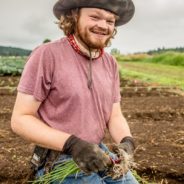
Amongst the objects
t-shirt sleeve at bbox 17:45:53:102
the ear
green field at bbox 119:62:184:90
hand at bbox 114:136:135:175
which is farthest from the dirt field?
green field at bbox 119:62:184:90

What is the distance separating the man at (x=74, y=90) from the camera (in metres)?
2.96

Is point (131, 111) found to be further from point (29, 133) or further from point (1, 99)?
point (29, 133)

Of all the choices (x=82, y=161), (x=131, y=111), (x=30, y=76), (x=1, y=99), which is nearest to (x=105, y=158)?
(x=82, y=161)

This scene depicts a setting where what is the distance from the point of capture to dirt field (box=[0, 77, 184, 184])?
5.21 metres

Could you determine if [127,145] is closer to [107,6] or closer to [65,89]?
[65,89]

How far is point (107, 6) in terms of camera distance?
3.15 meters

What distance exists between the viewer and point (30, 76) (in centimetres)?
300

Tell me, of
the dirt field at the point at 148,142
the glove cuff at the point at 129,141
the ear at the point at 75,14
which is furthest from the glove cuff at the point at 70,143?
the dirt field at the point at 148,142

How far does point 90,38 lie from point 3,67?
1790 cm

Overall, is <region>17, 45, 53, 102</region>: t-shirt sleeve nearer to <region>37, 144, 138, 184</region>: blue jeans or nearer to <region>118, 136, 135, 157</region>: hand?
<region>37, 144, 138, 184</region>: blue jeans

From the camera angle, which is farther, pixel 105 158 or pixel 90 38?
pixel 90 38

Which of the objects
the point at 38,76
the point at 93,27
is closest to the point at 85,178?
the point at 38,76

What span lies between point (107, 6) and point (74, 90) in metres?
0.54

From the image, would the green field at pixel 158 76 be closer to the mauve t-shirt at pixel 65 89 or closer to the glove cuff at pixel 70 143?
the mauve t-shirt at pixel 65 89
